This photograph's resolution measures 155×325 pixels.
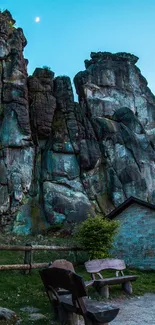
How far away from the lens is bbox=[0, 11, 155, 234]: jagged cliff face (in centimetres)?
2670

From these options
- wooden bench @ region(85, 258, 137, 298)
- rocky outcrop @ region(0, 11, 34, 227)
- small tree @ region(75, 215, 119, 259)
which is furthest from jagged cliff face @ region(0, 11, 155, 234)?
wooden bench @ region(85, 258, 137, 298)

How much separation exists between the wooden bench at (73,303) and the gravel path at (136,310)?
1.24 meters

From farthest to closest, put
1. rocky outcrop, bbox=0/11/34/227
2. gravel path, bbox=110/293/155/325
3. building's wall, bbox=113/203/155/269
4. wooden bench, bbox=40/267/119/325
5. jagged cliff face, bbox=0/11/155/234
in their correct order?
1. jagged cliff face, bbox=0/11/155/234
2. rocky outcrop, bbox=0/11/34/227
3. building's wall, bbox=113/203/155/269
4. gravel path, bbox=110/293/155/325
5. wooden bench, bbox=40/267/119/325

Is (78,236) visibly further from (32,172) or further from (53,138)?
(53,138)

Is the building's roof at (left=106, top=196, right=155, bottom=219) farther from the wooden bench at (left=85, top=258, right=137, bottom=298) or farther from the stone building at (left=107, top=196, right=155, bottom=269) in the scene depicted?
the wooden bench at (left=85, top=258, right=137, bottom=298)

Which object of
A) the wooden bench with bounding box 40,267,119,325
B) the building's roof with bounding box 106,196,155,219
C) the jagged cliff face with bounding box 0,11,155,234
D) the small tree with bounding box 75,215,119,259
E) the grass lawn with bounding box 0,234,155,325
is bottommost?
the grass lawn with bounding box 0,234,155,325

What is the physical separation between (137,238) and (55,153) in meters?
15.3

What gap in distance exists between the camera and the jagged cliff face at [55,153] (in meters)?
26.7

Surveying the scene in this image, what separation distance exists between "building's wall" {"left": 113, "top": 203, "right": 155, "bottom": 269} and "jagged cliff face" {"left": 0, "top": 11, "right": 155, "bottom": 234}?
911 cm

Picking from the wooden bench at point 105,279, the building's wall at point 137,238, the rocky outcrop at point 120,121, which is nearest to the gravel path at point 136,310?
the wooden bench at point 105,279

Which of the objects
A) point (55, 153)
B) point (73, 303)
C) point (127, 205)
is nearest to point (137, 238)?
point (127, 205)

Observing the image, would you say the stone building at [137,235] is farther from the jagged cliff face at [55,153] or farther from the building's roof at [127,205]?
the jagged cliff face at [55,153]

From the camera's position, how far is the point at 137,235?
16.8 metres

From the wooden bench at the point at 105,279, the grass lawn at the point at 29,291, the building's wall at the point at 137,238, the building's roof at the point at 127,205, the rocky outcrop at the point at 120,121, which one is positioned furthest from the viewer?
the rocky outcrop at the point at 120,121
